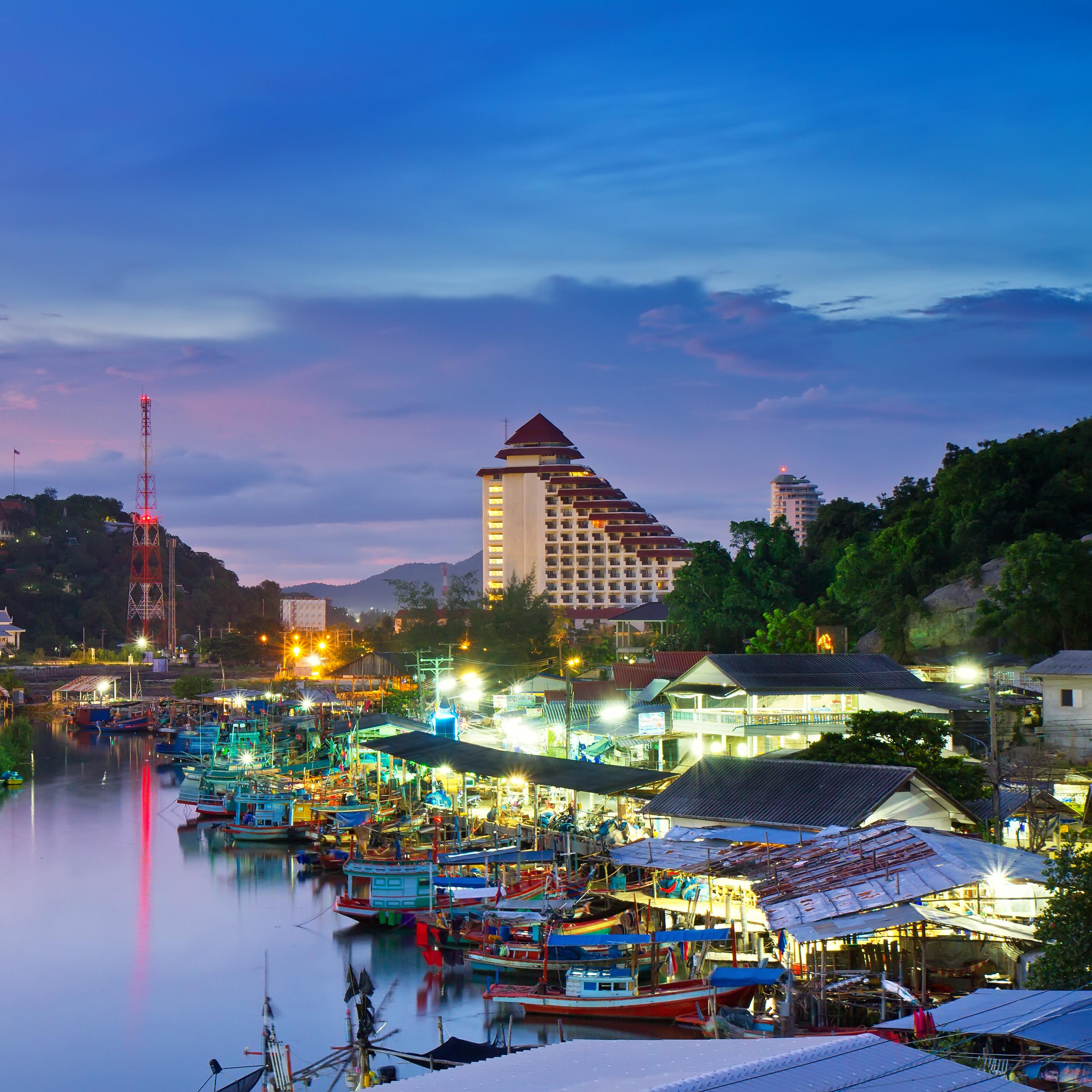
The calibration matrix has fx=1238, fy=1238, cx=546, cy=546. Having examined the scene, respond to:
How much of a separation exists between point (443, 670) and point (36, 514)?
236 feet

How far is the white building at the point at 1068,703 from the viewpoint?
75.8 ft

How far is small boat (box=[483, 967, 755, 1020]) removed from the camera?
14516 millimetres

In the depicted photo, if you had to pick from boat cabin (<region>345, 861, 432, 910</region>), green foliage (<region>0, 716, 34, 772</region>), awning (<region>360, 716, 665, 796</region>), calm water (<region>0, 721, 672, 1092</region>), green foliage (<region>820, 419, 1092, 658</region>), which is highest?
green foliage (<region>820, 419, 1092, 658</region>)

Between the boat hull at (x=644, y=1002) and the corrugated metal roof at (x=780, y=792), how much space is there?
332 centimetres

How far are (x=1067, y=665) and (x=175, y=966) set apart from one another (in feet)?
55.2

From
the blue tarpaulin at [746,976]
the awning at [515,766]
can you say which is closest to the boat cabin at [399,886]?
the awning at [515,766]

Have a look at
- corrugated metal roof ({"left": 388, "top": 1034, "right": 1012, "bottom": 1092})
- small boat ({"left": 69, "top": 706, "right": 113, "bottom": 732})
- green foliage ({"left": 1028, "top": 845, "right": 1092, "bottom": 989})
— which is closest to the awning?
green foliage ({"left": 1028, "top": 845, "right": 1092, "bottom": 989})

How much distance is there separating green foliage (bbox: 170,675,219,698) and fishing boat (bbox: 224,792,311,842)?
33494mm

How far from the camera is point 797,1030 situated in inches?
483

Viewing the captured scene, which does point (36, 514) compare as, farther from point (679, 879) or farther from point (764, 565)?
point (679, 879)

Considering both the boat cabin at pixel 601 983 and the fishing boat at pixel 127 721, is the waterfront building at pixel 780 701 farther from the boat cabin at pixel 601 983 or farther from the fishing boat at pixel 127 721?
the fishing boat at pixel 127 721

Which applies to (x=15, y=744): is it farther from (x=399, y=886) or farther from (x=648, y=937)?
(x=648, y=937)

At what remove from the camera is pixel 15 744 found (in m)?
42.3

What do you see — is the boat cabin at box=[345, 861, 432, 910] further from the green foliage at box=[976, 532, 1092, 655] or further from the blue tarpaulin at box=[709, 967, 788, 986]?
the green foliage at box=[976, 532, 1092, 655]
